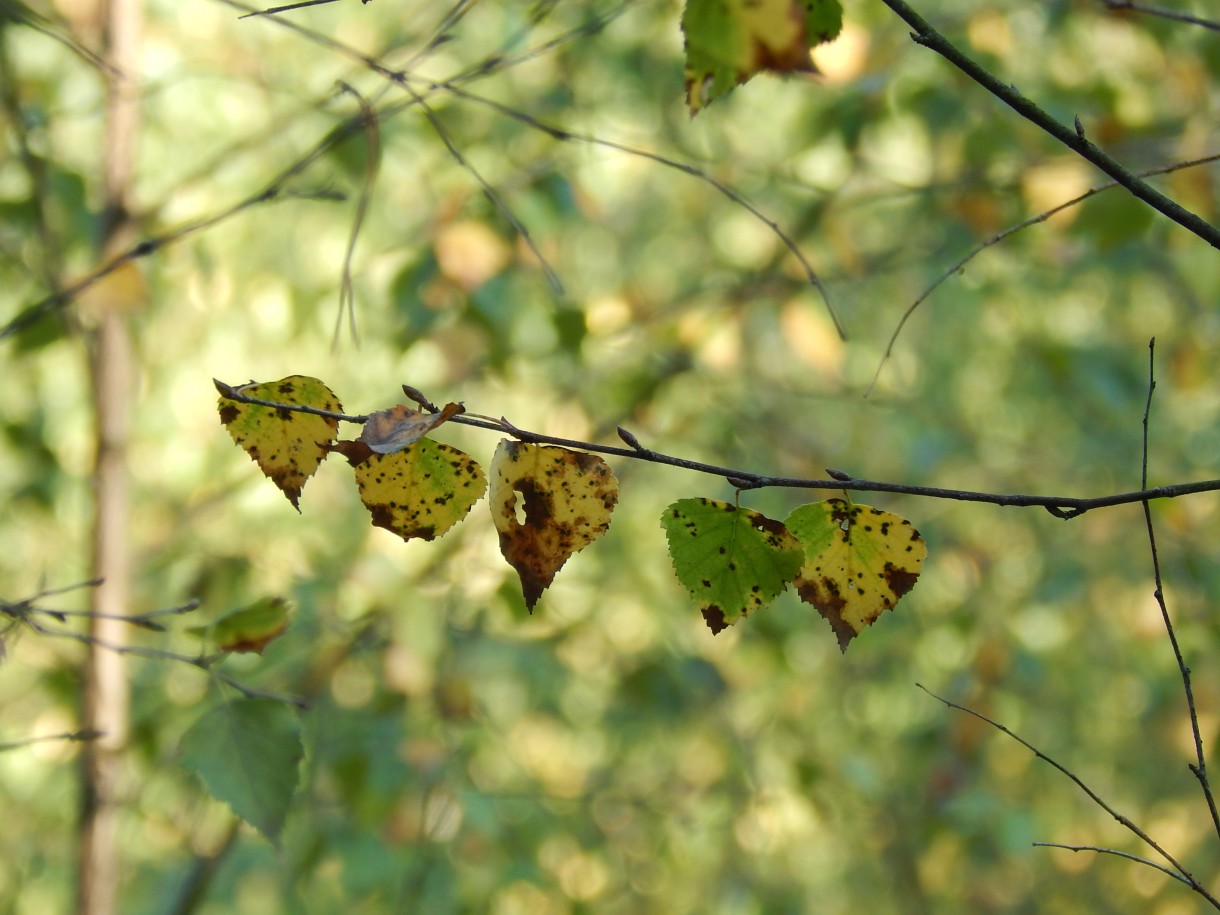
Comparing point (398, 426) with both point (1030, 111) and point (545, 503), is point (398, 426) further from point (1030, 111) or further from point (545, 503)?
point (1030, 111)

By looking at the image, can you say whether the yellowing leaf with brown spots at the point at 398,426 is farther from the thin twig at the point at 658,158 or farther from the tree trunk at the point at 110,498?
the tree trunk at the point at 110,498

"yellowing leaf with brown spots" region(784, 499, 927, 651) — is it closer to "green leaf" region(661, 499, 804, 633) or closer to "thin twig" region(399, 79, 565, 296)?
"green leaf" region(661, 499, 804, 633)

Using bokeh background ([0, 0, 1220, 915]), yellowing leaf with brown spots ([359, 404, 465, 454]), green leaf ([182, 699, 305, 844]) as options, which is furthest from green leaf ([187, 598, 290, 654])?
yellowing leaf with brown spots ([359, 404, 465, 454])

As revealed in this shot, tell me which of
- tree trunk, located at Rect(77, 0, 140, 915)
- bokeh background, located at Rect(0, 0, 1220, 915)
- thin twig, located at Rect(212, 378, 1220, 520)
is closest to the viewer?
thin twig, located at Rect(212, 378, 1220, 520)

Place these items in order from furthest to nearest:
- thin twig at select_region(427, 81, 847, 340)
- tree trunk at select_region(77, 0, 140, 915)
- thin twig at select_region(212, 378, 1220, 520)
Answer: tree trunk at select_region(77, 0, 140, 915) < thin twig at select_region(427, 81, 847, 340) < thin twig at select_region(212, 378, 1220, 520)

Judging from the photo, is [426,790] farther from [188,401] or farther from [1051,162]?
[1051,162]

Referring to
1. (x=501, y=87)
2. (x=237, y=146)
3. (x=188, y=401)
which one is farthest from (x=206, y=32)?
(x=237, y=146)

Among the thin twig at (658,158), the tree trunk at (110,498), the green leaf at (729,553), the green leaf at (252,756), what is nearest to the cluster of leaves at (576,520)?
the green leaf at (729,553)
